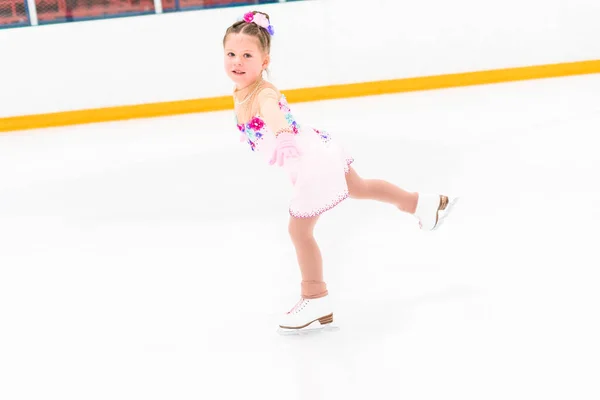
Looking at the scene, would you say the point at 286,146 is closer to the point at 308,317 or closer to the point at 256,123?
the point at 256,123

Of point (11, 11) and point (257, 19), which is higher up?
point (11, 11)

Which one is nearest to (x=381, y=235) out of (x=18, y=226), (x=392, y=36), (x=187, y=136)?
(x=18, y=226)

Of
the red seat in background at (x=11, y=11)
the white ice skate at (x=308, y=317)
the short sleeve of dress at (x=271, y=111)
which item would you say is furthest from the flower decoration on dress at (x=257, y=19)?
the red seat in background at (x=11, y=11)

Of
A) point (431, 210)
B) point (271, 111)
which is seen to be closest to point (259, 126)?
point (271, 111)

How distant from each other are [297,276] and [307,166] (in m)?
0.64

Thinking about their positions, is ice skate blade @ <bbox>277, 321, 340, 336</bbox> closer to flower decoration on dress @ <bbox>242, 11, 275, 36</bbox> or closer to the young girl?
the young girl

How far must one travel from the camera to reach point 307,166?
1.85 meters

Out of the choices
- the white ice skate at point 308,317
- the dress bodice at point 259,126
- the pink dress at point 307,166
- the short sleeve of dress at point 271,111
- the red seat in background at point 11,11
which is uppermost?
the red seat in background at point 11,11

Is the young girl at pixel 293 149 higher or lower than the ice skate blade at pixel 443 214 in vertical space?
higher

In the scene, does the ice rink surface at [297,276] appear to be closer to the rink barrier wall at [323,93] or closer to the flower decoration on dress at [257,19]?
the flower decoration on dress at [257,19]

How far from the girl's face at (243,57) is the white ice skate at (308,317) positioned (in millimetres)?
619

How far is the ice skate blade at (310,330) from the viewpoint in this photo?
1955mm

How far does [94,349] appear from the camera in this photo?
1.95 meters

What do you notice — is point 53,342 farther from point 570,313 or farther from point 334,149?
point 570,313
